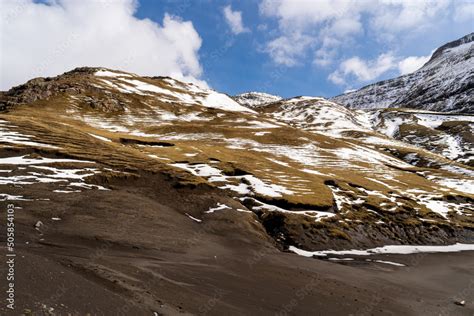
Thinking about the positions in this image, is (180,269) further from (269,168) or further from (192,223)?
(269,168)

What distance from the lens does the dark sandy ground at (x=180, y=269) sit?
745 inches

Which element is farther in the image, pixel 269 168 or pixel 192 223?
pixel 269 168

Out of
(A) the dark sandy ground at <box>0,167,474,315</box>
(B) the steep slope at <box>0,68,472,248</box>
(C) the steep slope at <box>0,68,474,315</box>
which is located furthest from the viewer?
(B) the steep slope at <box>0,68,472,248</box>

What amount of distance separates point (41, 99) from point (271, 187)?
108234mm

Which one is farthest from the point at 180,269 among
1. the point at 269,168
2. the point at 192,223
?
the point at 269,168

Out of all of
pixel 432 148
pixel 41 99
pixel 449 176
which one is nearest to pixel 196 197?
pixel 449 176

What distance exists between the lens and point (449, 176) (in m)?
108

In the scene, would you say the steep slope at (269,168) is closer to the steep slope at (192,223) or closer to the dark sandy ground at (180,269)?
the steep slope at (192,223)

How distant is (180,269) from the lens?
26859 mm

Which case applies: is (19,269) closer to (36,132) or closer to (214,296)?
(214,296)

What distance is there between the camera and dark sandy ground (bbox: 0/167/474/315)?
18922 mm

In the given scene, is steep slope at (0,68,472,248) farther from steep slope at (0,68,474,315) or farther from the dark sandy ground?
the dark sandy ground

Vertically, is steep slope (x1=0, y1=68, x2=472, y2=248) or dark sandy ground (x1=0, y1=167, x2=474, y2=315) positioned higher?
steep slope (x1=0, y1=68, x2=472, y2=248)

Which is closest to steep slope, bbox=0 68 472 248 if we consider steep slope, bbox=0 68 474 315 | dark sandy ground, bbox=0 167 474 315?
steep slope, bbox=0 68 474 315
